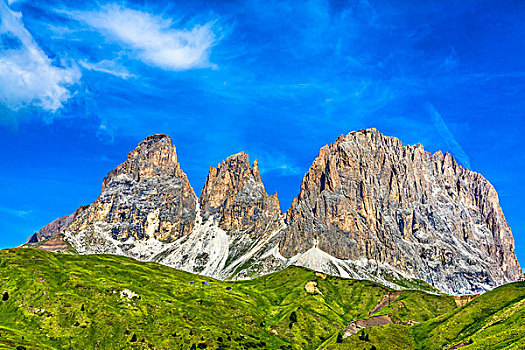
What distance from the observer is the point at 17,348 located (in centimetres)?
17400

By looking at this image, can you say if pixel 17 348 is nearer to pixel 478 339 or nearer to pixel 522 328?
pixel 478 339

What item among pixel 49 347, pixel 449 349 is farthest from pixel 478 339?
pixel 49 347

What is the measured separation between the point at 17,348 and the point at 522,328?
206m

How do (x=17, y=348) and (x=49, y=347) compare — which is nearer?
(x=17, y=348)

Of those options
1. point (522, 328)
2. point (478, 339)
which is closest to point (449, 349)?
point (478, 339)

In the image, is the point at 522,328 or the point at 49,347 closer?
the point at 522,328

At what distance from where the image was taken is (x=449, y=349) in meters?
194

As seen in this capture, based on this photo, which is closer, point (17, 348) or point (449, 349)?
point (17, 348)

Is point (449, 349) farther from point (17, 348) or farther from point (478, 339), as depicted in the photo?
point (17, 348)

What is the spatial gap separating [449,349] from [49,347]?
18333 cm

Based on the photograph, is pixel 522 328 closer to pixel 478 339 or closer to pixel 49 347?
pixel 478 339

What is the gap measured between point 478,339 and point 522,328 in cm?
1868

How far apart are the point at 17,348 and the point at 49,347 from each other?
22.3m

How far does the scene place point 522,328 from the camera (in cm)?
17275
